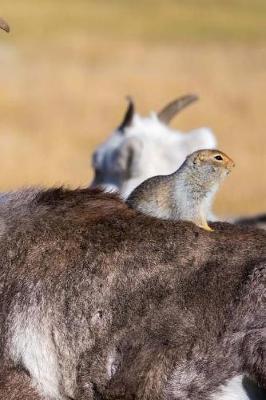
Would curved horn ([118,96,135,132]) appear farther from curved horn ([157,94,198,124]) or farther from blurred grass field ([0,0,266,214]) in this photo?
blurred grass field ([0,0,266,214])

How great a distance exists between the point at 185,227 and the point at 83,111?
21943 mm

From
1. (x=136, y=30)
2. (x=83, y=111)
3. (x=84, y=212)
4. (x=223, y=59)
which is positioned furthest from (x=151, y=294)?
(x=136, y=30)

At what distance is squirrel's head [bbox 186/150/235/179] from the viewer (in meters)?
6.23

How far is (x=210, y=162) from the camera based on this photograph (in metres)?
6.25

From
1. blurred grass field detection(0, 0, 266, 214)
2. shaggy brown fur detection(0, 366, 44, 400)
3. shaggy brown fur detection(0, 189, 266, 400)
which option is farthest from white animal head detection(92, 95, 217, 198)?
shaggy brown fur detection(0, 366, 44, 400)

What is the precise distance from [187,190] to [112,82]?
985 inches

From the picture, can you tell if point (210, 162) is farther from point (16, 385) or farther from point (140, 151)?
point (140, 151)

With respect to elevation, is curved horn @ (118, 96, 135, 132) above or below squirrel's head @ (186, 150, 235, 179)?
above

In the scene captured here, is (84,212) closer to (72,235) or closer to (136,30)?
(72,235)

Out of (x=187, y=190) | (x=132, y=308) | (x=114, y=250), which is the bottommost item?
(x=132, y=308)

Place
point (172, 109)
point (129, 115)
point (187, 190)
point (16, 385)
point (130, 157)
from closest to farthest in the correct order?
point (16, 385) → point (187, 190) → point (130, 157) → point (129, 115) → point (172, 109)

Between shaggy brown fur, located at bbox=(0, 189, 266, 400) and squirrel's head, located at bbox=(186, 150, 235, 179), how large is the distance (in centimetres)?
79

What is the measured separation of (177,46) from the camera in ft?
133

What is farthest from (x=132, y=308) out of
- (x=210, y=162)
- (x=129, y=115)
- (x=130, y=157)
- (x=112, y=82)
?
(x=112, y=82)
